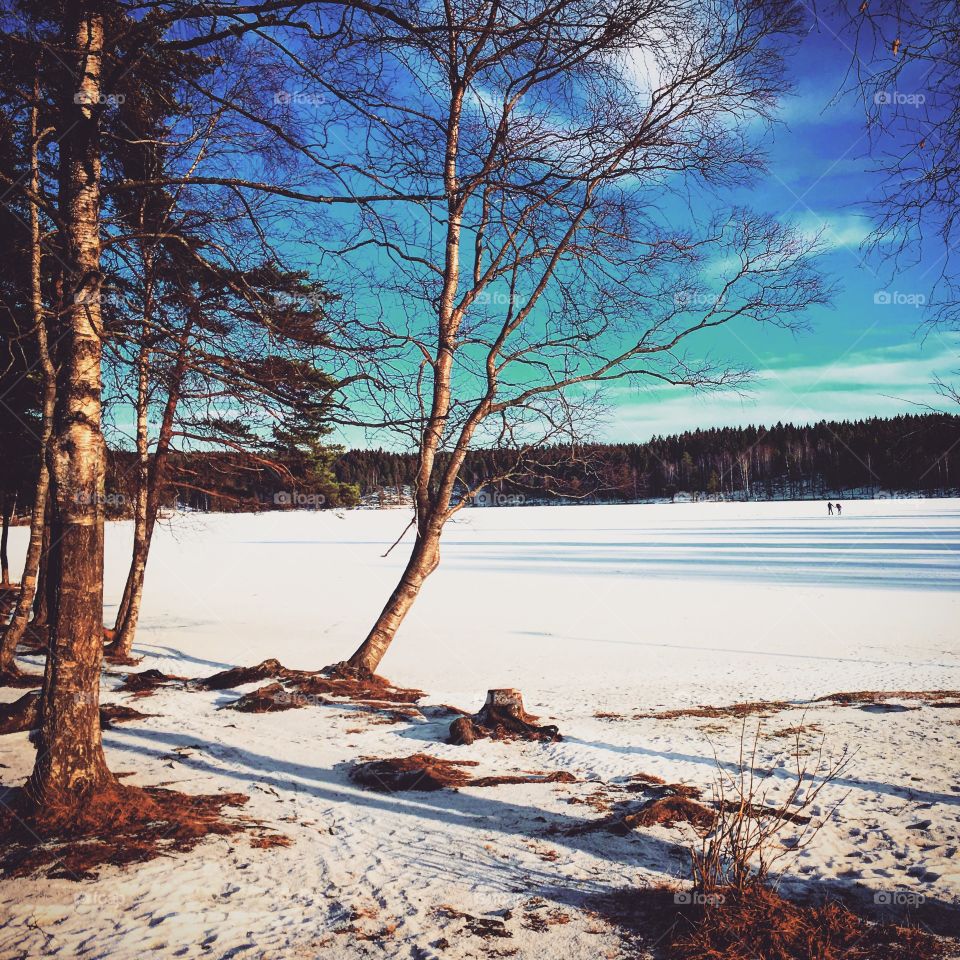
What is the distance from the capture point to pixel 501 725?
677 centimetres

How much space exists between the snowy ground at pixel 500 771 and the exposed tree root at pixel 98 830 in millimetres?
159

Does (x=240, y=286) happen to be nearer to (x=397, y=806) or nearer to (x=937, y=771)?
(x=397, y=806)

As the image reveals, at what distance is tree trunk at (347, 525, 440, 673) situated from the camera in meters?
9.25

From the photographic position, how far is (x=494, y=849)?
3.99m

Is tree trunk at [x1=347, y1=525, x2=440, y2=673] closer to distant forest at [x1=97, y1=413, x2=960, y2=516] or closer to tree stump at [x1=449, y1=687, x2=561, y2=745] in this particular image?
distant forest at [x1=97, y1=413, x2=960, y2=516]

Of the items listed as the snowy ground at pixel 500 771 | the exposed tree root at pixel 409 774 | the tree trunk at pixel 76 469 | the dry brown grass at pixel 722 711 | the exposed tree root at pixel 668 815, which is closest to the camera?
the snowy ground at pixel 500 771

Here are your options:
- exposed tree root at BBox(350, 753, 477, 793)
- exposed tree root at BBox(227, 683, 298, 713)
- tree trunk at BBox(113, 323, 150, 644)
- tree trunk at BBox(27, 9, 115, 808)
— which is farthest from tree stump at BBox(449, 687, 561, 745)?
tree trunk at BBox(113, 323, 150, 644)

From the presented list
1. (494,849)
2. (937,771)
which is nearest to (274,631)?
(494,849)

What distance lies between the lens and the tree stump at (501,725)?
6.44 metres

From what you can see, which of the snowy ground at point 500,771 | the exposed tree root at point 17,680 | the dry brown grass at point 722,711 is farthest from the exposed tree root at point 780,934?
the exposed tree root at point 17,680

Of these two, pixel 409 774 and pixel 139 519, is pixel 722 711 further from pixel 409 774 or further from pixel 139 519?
pixel 139 519

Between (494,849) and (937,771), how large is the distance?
3942mm

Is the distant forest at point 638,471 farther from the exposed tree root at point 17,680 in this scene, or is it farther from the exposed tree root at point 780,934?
the exposed tree root at point 780,934

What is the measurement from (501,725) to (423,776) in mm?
1717
